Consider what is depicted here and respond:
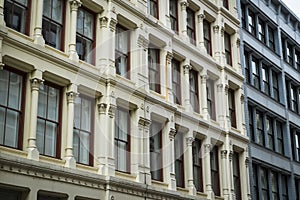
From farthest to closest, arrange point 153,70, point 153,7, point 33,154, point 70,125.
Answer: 1. point 153,7
2. point 153,70
3. point 70,125
4. point 33,154

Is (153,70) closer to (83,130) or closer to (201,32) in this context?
(201,32)

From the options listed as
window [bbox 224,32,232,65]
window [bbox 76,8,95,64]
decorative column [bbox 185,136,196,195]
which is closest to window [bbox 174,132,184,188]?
decorative column [bbox 185,136,196,195]

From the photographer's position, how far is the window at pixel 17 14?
17422mm

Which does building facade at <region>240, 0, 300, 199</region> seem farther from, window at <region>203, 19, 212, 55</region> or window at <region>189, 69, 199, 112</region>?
window at <region>189, 69, 199, 112</region>

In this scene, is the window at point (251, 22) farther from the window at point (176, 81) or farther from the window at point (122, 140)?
the window at point (122, 140)

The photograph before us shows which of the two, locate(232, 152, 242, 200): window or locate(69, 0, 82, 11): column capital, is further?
locate(232, 152, 242, 200): window

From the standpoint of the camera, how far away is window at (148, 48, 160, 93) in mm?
23359

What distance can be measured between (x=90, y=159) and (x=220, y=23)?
44.2 feet

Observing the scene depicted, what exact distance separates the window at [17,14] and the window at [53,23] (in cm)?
76

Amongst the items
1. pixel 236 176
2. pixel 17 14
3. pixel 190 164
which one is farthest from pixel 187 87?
pixel 17 14

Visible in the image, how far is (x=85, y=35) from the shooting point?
20375 millimetres

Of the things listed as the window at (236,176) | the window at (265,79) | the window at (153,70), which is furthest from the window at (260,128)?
the window at (153,70)

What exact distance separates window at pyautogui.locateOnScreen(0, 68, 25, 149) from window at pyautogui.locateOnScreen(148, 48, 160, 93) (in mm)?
7313

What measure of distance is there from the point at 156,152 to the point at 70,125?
5.41 m
